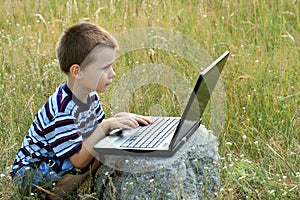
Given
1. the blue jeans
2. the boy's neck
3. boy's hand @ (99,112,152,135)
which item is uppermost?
the boy's neck

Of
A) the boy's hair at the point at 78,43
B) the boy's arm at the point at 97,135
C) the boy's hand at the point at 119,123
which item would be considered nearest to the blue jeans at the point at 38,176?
the boy's arm at the point at 97,135

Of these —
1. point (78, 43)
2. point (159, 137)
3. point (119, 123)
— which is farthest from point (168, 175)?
point (78, 43)

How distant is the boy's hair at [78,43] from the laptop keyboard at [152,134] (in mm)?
543

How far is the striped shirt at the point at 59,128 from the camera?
3348 millimetres

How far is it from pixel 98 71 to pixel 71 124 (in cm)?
36

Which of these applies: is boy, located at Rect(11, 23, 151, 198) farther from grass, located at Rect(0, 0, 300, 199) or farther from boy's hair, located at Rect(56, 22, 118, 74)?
grass, located at Rect(0, 0, 300, 199)

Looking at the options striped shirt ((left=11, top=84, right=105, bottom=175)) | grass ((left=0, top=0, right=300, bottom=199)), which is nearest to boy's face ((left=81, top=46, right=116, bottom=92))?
striped shirt ((left=11, top=84, right=105, bottom=175))

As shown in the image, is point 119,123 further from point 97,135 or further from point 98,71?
point 98,71

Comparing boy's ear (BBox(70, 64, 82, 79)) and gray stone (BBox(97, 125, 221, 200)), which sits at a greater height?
boy's ear (BBox(70, 64, 82, 79))

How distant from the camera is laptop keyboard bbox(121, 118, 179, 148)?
3.27 m

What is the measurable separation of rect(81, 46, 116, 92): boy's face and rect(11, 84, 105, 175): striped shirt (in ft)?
0.42

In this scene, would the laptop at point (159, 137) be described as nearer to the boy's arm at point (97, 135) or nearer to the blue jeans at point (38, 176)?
the boy's arm at point (97, 135)

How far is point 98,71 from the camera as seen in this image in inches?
136

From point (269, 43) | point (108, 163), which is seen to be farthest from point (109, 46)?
point (269, 43)
